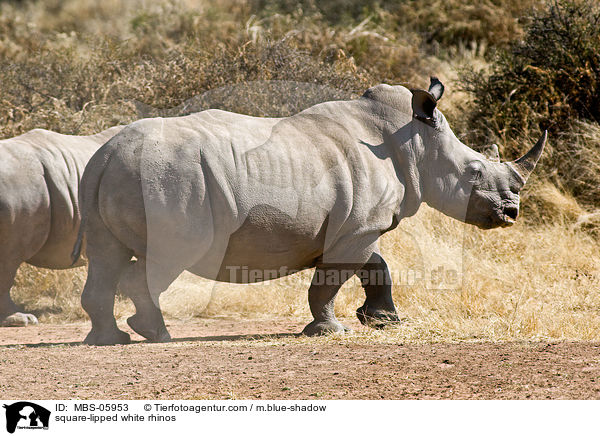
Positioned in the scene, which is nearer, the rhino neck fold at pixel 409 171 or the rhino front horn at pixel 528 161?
the rhino neck fold at pixel 409 171

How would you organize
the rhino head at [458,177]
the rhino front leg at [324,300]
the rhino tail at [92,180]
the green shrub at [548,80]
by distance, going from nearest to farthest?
the rhino tail at [92,180] → the rhino front leg at [324,300] → the rhino head at [458,177] → the green shrub at [548,80]

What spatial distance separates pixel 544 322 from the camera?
6715 mm

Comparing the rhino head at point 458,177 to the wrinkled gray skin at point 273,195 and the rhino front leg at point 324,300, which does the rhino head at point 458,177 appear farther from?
the rhino front leg at point 324,300

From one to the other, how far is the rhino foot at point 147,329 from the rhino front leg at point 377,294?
157 centimetres

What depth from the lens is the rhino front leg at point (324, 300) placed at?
6875mm

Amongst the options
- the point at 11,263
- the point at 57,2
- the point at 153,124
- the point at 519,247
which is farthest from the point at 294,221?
the point at 57,2

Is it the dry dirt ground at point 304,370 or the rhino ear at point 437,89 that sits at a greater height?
the rhino ear at point 437,89

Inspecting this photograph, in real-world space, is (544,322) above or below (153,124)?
below

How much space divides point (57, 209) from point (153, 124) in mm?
2261

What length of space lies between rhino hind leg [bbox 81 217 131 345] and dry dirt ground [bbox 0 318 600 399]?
27 cm

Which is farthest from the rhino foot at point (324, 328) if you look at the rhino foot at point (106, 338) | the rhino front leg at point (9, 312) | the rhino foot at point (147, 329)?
the rhino front leg at point (9, 312)

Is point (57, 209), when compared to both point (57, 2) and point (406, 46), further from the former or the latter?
point (57, 2)

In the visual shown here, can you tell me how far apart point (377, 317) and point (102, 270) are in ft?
7.11

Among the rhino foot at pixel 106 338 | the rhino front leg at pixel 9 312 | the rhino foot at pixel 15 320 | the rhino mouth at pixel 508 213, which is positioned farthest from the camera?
the rhino foot at pixel 15 320
